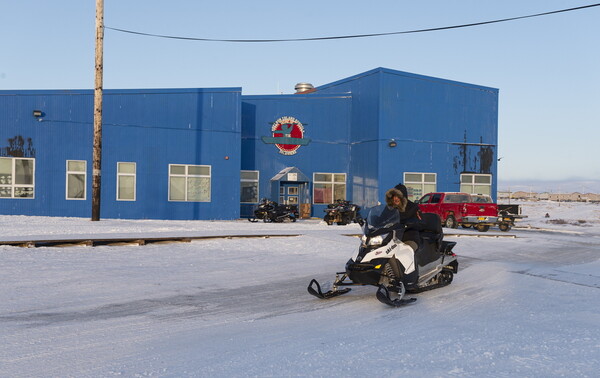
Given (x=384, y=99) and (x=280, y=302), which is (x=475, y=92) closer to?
(x=384, y=99)

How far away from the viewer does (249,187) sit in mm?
33156

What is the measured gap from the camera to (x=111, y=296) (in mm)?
8570

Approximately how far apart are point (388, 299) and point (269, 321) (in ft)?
5.82

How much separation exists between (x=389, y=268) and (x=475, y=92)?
2929 cm

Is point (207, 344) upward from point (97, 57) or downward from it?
downward

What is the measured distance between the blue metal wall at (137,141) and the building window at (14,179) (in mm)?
375

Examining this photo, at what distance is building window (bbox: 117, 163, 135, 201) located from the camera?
2869 cm

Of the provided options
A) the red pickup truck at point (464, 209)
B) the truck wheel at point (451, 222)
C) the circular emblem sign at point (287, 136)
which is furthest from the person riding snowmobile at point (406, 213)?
the circular emblem sign at point (287, 136)

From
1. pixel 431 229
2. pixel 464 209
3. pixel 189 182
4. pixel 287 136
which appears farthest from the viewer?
pixel 287 136

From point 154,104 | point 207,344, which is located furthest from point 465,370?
point 154,104

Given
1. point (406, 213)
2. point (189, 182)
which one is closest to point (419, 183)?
point (189, 182)

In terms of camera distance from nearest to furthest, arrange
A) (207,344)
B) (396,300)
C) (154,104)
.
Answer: (207,344) < (396,300) < (154,104)

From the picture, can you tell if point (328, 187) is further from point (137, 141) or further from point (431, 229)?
point (431, 229)

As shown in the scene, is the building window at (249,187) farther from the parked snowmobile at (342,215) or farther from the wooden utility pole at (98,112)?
the wooden utility pole at (98,112)
